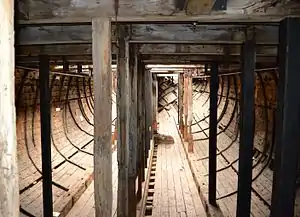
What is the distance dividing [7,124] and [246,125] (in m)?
2.39

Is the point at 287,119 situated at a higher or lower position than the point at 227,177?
higher

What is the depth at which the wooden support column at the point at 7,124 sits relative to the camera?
1.19 metres

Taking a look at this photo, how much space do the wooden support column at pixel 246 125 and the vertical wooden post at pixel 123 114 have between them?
1081 millimetres

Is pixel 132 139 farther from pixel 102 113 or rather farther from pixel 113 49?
pixel 102 113

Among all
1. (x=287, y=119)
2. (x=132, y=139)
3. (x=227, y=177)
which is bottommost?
(x=227, y=177)

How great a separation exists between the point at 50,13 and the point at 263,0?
51.0 inches

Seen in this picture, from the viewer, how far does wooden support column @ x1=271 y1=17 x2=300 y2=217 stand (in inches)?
79.7

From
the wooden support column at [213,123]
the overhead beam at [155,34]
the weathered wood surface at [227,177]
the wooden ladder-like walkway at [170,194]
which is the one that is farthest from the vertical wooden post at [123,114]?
the weathered wood surface at [227,177]

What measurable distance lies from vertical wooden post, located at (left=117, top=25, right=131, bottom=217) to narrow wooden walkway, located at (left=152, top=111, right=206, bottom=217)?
2243 millimetres

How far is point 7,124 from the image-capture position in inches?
48.2

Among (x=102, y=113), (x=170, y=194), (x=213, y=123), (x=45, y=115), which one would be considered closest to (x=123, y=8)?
(x=102, y=113)

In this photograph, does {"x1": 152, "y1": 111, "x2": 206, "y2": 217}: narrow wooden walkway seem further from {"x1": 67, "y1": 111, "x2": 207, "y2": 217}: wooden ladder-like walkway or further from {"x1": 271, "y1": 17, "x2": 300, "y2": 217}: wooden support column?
{"x1": 271, "y1": 17, "x2": 300, "y2": 217}: wooden support column

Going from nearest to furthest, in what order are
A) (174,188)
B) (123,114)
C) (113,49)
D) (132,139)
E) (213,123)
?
(123,114) < (113,49) < (132,139) < (213,123) < (174,188)

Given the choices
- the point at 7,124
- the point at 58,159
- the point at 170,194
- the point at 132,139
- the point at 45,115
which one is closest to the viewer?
the point at 7,124
